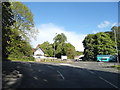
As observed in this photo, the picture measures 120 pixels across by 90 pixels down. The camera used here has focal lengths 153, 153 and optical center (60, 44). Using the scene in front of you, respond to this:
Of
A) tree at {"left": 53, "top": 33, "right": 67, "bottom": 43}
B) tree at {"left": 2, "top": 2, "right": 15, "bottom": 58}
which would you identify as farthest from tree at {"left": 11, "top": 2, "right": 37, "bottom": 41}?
tree at {"left": 53, "top": 33, "right": 67, "bottom": 43}

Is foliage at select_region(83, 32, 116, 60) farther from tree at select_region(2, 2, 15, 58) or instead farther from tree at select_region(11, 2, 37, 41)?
tree at select_region(2, 2, 15, 58)

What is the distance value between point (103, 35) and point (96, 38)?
335 centimetres

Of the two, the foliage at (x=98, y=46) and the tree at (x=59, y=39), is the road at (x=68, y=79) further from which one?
the tree at (x=59, y=39)

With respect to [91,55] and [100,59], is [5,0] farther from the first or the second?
[91,55]

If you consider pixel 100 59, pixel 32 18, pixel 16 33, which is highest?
pixel 32 18

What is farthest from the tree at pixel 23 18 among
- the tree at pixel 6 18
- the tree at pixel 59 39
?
the tree at pixel 59 39

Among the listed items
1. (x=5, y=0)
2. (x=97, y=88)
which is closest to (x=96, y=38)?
(x=5, y=0)

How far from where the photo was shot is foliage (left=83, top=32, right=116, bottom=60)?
65.5 m

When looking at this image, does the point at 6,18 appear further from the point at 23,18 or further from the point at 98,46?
the point at 98,46

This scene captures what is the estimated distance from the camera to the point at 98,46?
66125mm

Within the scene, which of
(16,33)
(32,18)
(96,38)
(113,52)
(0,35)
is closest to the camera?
(0,35)

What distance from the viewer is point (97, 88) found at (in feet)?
34.4

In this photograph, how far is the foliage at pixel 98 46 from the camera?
65500 millimetres

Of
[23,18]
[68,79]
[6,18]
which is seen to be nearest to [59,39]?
[23,18]
